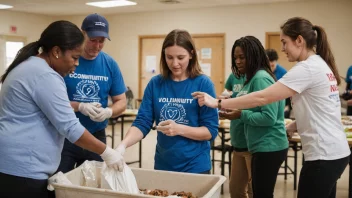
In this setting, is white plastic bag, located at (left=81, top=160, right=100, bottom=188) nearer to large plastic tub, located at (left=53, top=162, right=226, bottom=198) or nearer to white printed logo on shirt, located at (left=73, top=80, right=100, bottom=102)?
large plastic tub, located at (left=53, top=162, right=226, bottom=198)

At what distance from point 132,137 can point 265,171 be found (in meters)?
0.85

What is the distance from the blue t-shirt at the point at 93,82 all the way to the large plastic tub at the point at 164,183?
612 mm

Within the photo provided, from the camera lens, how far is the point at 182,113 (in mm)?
1785

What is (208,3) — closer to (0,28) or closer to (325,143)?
(0,28)

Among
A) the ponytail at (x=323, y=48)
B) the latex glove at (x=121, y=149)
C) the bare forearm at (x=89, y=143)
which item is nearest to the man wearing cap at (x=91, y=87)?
the latex glove at (x=121, y=149)

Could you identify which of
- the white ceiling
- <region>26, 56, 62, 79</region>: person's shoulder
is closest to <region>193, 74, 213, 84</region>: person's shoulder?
<region>26, 56, 62, 79</region>: person's shoulder

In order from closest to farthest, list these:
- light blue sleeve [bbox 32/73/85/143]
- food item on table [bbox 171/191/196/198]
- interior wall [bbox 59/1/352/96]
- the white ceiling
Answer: light blue sleeve [bbox 32/73/85/143] → food item on table [bbox 171/191/196/198] → interior wall [bbox 59/1/352/96] → the white ceiling

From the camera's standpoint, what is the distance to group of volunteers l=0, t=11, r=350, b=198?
138 cm

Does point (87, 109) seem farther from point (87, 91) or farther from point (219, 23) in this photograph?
point (219, 23)

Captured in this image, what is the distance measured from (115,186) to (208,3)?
21.1ft

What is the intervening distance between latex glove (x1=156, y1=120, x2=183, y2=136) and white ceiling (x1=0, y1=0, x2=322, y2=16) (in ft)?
19.3

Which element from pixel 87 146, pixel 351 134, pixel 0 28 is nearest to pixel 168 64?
pixel 87 146

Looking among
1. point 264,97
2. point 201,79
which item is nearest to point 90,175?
point 201,79

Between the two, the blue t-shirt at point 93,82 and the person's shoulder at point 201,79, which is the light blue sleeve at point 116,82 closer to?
the blue t-shirt at point 93,82
